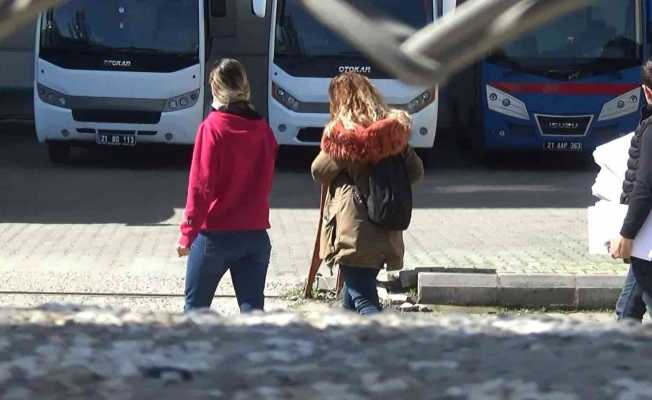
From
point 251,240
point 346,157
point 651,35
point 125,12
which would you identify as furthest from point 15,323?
point 651,35

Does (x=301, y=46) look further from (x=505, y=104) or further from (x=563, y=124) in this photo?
(x=563, y=124)

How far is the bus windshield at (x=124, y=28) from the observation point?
17.4 m

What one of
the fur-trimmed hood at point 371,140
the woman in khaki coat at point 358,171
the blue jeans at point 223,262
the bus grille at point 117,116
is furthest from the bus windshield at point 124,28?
the blue jeans at point 223,262

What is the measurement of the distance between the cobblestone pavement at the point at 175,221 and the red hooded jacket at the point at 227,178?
3208 millimetres

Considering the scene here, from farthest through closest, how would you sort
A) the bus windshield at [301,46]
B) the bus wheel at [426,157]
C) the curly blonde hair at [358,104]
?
1. the bus wheel at [426,157]
2. the bus windshield at [301,46]
3. the curly blonde hair at [358,104]

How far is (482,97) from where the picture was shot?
1814cm

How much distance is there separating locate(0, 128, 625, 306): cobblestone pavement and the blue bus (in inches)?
30.5

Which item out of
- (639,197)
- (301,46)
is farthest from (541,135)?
(639,197)

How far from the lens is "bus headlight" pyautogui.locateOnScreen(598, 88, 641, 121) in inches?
704

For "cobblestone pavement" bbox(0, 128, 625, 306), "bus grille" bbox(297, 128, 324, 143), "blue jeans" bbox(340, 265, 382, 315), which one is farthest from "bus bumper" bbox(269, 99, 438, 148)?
"blue jeans" bbox(340, 265, 382, 315)

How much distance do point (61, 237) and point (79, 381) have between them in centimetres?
837

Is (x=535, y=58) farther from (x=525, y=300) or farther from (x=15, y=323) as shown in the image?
(x=15, y=323)

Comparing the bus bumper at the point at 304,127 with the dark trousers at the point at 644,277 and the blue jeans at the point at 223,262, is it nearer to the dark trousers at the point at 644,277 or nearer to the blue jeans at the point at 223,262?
the blue jeans at the point at 223,262

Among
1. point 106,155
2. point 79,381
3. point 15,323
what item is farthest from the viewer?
point 106,155
